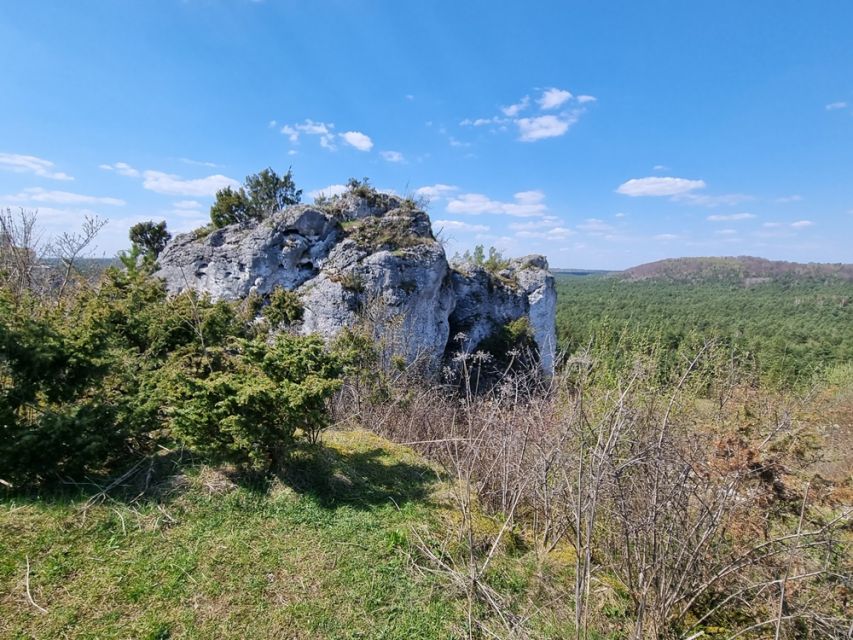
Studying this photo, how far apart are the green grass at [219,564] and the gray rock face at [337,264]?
31.7 ft

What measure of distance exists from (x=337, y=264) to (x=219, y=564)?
13.6 meters

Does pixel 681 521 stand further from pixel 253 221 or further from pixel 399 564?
pixel 253 221

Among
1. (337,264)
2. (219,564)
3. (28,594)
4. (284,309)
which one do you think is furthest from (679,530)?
(337,264)

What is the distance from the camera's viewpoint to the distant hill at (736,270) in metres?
120

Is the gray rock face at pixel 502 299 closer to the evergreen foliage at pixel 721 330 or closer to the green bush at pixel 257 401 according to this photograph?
the evergreen foliage at pixel 721 330

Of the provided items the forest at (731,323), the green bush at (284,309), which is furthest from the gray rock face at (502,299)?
the green bush at (284,309)

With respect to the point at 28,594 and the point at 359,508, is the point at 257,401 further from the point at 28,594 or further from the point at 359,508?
the point at 28,594

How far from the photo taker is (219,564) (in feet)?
8.90

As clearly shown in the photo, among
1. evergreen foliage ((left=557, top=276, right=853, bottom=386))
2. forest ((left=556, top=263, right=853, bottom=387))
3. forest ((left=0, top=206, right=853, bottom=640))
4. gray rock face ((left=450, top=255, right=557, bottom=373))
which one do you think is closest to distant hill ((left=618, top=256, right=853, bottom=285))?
forest ((left=556, top=263, right=853, bottom=387))

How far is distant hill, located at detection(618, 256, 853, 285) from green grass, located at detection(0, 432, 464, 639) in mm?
127801

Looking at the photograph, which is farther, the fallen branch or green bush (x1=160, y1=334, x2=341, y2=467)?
green bush (x1=160, y1=334, x2=341, y2=467)

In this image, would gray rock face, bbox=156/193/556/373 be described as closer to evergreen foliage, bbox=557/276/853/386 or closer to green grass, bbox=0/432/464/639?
evergreen foliage, bbox=557/276/853/386

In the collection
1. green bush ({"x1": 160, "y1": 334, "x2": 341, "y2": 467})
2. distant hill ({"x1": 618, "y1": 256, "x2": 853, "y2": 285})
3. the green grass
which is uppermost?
distant hill ({"x1": 618, "y1": 256, "x2": 853, "y2": 285})

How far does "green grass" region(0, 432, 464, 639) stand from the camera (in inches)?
89.0
